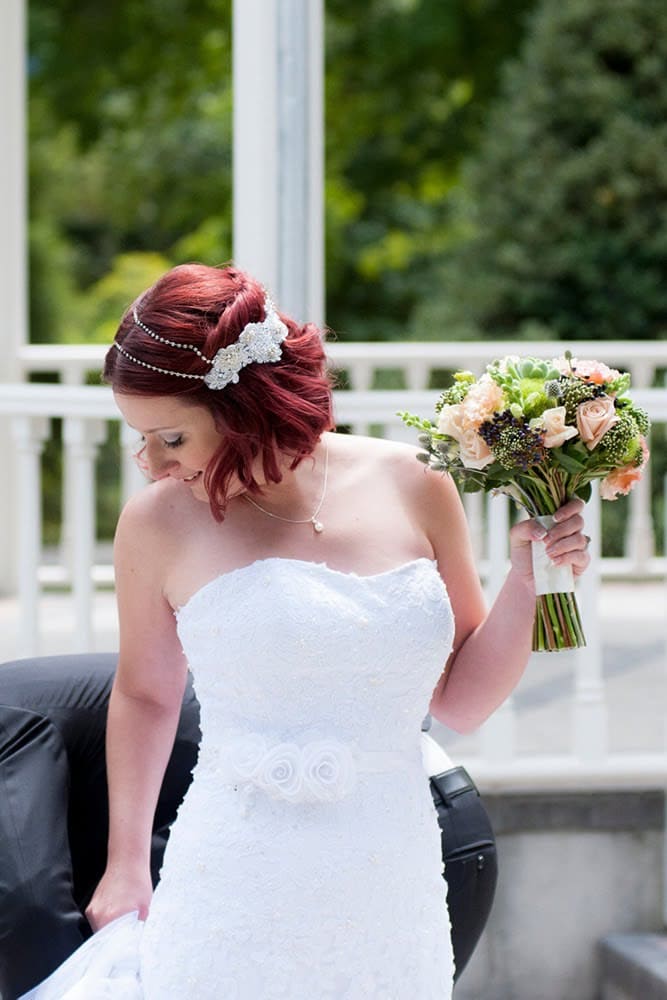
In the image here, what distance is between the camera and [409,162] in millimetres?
13031

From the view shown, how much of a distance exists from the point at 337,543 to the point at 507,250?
7.49 m

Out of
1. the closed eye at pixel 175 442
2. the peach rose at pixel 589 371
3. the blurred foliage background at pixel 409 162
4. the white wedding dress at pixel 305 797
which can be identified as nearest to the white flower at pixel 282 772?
the white wedding dress at pixel 305 797

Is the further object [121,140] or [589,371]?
[121,140]

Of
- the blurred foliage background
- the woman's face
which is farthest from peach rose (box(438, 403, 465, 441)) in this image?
the blurred foliage background

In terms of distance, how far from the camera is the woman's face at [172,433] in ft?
7.28

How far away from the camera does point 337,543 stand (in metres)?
→ 2.33

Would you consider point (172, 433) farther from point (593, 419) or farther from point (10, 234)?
point (10, 234)

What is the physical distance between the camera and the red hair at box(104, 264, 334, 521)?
2203mm

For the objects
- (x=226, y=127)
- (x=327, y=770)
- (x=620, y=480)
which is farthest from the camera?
(x=226, y=127)

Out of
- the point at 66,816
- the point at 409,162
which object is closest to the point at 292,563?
the point at 66,816

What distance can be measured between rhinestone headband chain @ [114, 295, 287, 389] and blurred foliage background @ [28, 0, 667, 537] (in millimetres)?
6537

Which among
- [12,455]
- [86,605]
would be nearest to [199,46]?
[12,455]

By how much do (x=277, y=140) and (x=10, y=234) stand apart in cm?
277

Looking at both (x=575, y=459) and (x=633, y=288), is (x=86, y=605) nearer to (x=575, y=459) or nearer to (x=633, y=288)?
(x=575, y=459)
